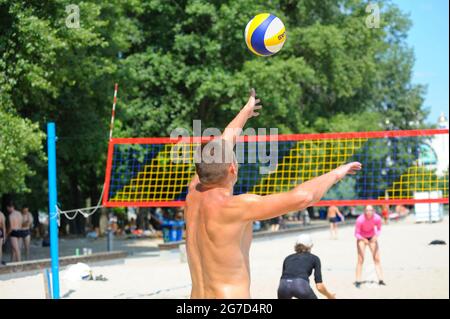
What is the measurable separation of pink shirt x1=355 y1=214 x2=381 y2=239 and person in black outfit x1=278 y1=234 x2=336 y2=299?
5650mm

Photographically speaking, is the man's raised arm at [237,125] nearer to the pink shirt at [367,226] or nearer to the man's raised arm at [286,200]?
the man's raised arm at [286,200]

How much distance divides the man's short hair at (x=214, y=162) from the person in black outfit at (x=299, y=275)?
3805 millimetres

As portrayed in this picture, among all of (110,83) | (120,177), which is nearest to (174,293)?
(110,83)

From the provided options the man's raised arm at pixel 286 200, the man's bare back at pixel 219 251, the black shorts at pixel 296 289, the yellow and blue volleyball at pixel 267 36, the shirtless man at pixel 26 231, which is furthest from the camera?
the shirtless man at pixel 26 231

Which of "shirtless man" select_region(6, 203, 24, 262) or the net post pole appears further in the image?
"shirtless man" select_region(6, 203, 24, 262)

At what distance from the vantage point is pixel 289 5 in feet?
115

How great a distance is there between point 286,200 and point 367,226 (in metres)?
10.2

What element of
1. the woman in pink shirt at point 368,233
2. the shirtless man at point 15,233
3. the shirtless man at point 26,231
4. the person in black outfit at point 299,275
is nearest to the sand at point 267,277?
the woman in pink shirt at point 368,233

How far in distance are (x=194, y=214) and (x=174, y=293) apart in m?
8.63

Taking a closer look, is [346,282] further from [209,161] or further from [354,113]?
[354,113]

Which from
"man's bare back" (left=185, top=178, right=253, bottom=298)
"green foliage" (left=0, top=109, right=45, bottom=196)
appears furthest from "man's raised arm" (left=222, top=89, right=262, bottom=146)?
"green foliage" (left=0, top=109, right=45, bottom=196)

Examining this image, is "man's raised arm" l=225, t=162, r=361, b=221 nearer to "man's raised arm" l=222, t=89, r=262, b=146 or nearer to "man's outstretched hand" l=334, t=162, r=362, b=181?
"man's outstretched hand" l=334, t=162, r=362, b=181

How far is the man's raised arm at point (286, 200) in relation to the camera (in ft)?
13.1

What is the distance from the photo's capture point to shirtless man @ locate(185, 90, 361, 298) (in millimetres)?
4219
